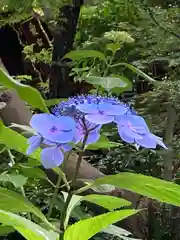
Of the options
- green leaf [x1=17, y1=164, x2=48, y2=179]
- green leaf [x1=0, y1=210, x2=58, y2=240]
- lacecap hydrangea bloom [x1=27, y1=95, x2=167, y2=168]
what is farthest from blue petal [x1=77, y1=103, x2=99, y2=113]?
green leaf [x1=17, y1=164, x2=48, y2=179]

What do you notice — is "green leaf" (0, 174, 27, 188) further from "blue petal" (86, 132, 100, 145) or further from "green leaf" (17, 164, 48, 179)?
"blue petal" (86, 132, 100, 145)

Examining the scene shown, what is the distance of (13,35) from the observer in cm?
445

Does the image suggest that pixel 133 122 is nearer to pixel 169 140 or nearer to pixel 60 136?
pixel 60 136

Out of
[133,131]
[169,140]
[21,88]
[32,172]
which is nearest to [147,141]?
[133,131]

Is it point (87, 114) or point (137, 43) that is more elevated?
point (87, 114)

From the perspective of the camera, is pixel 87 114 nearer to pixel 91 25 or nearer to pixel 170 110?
pixel 170 110

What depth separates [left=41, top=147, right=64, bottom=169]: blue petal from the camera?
49 centimetres

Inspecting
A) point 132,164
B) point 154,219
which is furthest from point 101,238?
point 132,164

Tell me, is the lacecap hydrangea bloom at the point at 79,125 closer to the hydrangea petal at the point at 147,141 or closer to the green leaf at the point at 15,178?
the hydrangea petal at the point at 147,141

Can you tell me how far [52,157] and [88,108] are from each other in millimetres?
59

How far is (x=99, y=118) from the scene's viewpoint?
47cm

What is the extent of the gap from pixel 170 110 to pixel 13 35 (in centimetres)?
311

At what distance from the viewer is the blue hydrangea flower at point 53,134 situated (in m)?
0.46

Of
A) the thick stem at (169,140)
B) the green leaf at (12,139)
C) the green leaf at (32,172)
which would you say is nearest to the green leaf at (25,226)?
the green leaf at (12,139)
